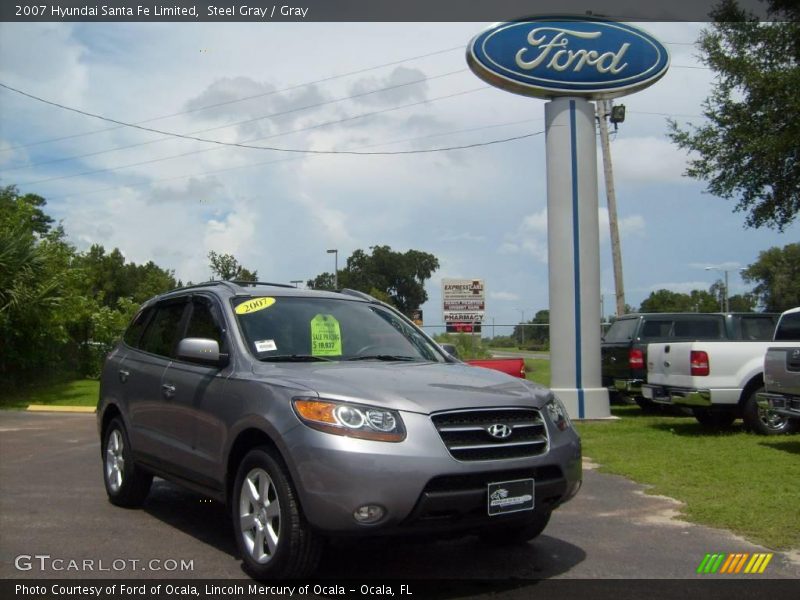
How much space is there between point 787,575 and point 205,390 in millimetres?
3807

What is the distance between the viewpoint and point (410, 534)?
4.50 m

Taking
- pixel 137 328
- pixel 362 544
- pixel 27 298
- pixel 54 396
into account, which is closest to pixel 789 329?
pixel 137 328

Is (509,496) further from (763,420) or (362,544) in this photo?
(763,420)

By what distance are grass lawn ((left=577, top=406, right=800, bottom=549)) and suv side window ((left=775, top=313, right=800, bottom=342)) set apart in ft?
4.23

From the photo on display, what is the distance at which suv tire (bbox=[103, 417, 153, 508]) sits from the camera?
6895 mm

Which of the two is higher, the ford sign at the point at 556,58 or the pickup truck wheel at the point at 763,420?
the ford sign at the point at 556,58

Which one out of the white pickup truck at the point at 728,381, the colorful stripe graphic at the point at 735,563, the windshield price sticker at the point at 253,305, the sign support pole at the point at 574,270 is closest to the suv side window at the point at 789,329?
the white pickup truck at the point at 728,381

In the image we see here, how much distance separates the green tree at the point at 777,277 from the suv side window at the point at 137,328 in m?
64.4

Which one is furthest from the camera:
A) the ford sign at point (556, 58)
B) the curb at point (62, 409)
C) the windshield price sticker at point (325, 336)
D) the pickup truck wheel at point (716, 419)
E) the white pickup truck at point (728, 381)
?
the curb at point (62, 409)

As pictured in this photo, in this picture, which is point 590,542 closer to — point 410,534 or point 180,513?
point 410,534

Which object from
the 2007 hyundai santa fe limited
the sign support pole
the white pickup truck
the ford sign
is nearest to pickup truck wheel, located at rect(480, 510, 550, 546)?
the 2007 hyundai santa fe limited

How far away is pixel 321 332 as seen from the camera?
5918 mm

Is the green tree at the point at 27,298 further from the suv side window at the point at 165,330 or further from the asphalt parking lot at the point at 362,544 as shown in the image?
the suv side window at the point at 165,330

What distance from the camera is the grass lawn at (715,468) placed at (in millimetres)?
6562
